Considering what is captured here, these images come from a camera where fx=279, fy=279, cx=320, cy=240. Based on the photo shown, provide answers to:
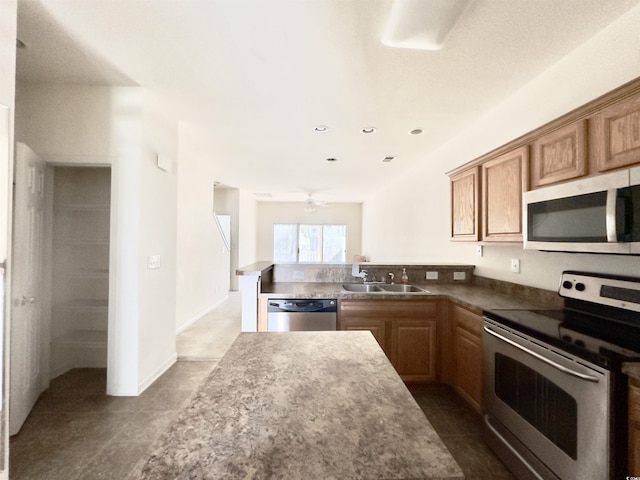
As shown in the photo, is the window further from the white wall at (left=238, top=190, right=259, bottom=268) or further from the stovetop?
the stovetop

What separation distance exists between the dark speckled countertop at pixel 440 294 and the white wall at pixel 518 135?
20cm

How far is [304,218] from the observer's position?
902 centimetres

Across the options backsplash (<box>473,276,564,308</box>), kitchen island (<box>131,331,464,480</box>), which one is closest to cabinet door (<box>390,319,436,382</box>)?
backsplash (<box>473,276,564,308</box>)

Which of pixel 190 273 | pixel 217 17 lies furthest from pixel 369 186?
pixel 217 17

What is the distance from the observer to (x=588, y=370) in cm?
120

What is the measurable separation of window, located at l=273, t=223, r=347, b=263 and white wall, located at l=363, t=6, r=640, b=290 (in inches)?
Answer: 162

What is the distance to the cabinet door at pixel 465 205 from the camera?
95.9 inches

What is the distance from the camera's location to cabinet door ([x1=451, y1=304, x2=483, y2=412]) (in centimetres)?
208

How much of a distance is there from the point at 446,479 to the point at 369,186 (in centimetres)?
616

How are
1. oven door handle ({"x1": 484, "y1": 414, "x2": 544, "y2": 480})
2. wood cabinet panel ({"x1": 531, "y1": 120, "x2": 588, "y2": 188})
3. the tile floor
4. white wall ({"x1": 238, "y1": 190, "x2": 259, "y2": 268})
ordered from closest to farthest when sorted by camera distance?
oven door handle ({"x1": 484, "y1": 414, "x2": 544, "y2": 480})
wood cabinet panel ({"x1": 531, "y1": 120, "x2": 588, "y2": 188})
the tile floor
white wall ({"x1": 238, "y1": 190, "x2": 259, "y2": 268})

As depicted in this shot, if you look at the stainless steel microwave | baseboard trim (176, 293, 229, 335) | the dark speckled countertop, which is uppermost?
the stainless steel microwave

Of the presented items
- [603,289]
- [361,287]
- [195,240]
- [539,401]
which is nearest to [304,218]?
[195,240]

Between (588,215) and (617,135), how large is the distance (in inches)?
15.9

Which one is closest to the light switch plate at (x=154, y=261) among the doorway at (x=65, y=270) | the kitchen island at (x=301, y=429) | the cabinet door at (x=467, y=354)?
the doorway at (x=65, y=270)
